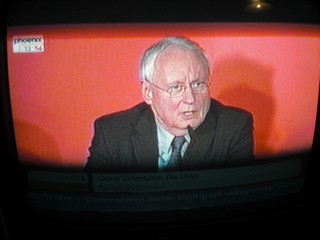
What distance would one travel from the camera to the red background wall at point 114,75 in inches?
40.4

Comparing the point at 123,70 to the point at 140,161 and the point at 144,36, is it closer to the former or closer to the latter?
the point at 144,36

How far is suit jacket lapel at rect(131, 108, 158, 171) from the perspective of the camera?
106cm

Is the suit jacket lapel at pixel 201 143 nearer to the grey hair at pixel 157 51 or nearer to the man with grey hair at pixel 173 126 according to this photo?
the man with grey hair at pixel 173 126

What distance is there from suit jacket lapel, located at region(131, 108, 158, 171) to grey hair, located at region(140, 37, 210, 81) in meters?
0.09

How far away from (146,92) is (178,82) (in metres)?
0.08

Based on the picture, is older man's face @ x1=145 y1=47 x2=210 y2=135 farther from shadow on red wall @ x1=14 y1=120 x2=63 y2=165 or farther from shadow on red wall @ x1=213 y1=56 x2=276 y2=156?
shadow on red wall @ x1=14 y1=120 x2=63 y2=165

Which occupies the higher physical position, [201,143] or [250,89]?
[250,89]

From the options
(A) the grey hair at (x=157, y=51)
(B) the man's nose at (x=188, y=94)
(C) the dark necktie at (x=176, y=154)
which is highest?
(A) the grey hair at (x=157, y=51)

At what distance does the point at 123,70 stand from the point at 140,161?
0.23 m

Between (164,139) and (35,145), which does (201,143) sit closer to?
(164,139)

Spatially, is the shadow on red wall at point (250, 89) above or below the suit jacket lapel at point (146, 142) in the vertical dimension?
above

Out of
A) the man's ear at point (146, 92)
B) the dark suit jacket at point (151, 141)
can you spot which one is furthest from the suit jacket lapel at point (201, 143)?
the man's ear at point (146, 92)

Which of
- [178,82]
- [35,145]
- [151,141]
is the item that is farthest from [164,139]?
[35,145]

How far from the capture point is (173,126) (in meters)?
1.07
